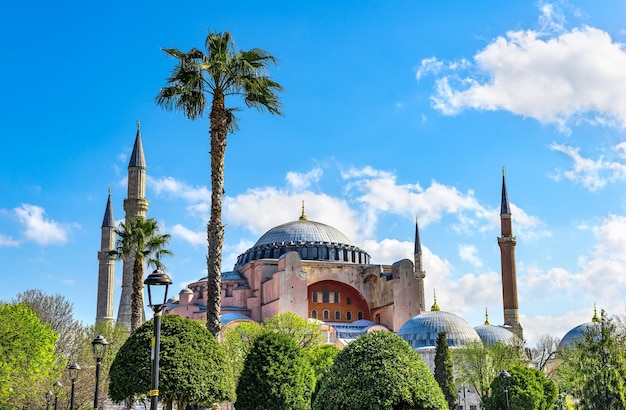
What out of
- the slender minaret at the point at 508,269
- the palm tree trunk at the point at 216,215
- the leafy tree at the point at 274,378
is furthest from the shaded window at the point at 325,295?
the palm tree trunk at the point at 216,215

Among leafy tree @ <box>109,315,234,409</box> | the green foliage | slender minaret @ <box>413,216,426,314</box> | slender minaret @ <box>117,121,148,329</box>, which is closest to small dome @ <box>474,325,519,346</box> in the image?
slender minaret @ <box>413,216,426,314</box>

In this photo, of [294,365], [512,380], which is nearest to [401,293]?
[512,380]

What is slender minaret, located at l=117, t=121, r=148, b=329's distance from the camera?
1807 inches

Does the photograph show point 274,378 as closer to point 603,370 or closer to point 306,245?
point 603,370

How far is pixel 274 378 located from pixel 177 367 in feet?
16.7

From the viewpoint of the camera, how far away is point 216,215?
1762cm

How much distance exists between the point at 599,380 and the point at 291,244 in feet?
120

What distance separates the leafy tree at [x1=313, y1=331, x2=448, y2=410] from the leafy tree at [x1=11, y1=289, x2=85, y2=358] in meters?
25.6

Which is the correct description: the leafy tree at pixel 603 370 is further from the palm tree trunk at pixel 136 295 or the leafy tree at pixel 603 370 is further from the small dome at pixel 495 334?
the small dome at pixel 495 334

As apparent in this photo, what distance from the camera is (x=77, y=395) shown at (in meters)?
32.3

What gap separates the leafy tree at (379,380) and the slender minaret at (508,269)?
43.9 metres

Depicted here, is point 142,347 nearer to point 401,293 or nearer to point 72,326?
point 72,326

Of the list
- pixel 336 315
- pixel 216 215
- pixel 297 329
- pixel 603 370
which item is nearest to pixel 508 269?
pixel 336 315

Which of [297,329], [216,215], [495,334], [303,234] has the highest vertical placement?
[303,234]
